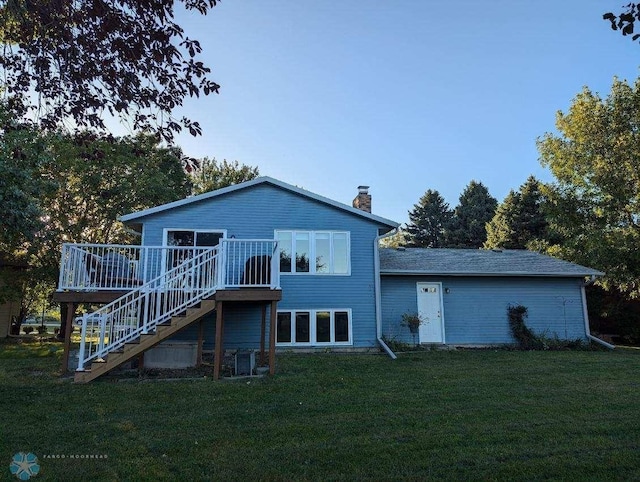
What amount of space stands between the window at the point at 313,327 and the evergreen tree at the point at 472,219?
26.0 m

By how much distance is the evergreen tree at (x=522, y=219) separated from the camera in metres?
27.9

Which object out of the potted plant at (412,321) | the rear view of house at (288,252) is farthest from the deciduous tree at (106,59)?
the potted plant at (412,321)

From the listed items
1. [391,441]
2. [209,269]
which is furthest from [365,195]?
[391,441]

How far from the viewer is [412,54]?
10266 millimetres

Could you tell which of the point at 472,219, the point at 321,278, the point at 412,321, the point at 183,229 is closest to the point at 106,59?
the point at 183,229

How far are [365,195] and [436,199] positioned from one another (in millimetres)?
27511

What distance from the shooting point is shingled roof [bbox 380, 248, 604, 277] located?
1286 centimetres

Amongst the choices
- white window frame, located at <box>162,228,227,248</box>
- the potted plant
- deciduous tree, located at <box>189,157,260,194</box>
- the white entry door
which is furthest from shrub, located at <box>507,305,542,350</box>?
deciduous tree, located at <box>189,157,260,194</box>

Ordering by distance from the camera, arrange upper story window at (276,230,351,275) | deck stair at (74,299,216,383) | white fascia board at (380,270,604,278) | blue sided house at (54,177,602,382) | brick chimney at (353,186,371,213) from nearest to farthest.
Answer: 1. deck stair at (74,299,216,383)
2. blue sided house at (54,177,602,382)
3. upper story window at (276,230,351,275)
4. white fascia board at (380,270,604,278)
5. brick chimney at (353,186,371,213)

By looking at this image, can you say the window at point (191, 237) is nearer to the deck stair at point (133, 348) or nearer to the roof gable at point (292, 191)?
the roof gable at point (292, 191)

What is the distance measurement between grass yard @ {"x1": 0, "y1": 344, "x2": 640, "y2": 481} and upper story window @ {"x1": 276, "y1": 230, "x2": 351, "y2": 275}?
4176 millimetres

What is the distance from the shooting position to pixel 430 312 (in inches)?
509

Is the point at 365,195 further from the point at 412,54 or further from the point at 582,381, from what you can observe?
the point at 582,381

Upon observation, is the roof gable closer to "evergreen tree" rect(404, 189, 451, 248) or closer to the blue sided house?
the blue sided house
